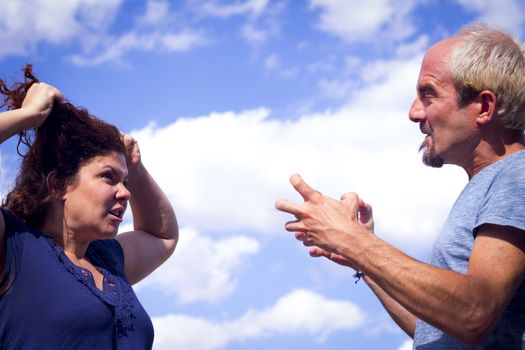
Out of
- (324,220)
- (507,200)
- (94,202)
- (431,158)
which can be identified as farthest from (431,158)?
(94,202)

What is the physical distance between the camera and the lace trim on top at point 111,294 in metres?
3.70

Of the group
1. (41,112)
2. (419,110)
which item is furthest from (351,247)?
(41,112)

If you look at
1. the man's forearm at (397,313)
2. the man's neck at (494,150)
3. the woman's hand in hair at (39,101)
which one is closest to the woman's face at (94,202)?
the woman's hand in hair at (39,101)

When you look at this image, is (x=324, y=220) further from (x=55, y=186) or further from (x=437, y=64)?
(x=55, y=186)

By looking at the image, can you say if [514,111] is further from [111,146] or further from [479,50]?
[111,146]

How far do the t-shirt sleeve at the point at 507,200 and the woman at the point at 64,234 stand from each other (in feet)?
6.83

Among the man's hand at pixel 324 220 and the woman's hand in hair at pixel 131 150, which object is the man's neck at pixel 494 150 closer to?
the man's hand at pixel 324 220

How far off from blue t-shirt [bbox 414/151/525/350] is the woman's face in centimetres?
191

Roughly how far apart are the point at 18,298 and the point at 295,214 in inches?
61.6

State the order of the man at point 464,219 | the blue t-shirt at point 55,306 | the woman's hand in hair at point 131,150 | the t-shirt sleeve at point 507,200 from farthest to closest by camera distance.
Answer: the woman's hand in hair at point 131,150 < the blue t-shirt at point 55,306 < the t-shirt sleeve at point 507,200 < the man at point 464,219

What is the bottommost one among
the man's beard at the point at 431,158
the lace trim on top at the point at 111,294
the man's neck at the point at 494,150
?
the lace trim on top at the point at 111,294

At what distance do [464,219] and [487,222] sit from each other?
36cm

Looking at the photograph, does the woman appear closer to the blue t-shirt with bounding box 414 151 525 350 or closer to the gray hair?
the blue t-shirt with bounding box 414 151 525 350

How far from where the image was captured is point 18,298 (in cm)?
344
